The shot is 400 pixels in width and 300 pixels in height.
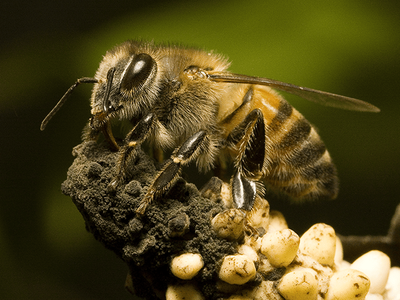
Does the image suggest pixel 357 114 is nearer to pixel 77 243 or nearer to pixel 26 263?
pixel 77 243

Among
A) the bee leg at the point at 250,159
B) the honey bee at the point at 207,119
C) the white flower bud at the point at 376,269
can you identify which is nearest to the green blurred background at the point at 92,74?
the honey bee at the point at 207,119

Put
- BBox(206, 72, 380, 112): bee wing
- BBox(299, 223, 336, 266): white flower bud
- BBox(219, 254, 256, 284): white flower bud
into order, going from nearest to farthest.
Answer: BBox(219, 254, 256, 284): white flower bud → BBox(299, 223, 336, 266): white flower bud → BBox(206, 72, 380, 112): bee wing

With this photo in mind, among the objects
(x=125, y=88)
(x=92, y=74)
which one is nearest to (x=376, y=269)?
(x=125, y=88)

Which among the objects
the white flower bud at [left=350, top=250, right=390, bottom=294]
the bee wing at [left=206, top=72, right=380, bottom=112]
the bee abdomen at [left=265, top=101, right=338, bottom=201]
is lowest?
the white flower bud at [left=350, top=250, right=390, bottom=294]

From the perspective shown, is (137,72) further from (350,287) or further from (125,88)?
(350,287)

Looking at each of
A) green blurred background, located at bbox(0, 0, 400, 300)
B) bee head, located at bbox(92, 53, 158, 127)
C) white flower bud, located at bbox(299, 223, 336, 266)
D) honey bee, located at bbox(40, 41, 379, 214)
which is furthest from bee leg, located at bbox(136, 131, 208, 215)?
green blurred background, located at bbox(0, 0, 400, 300)

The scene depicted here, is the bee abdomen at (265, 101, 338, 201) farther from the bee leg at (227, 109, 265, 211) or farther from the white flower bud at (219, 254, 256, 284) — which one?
the white flower bud at (219, 254, 256, 284)
